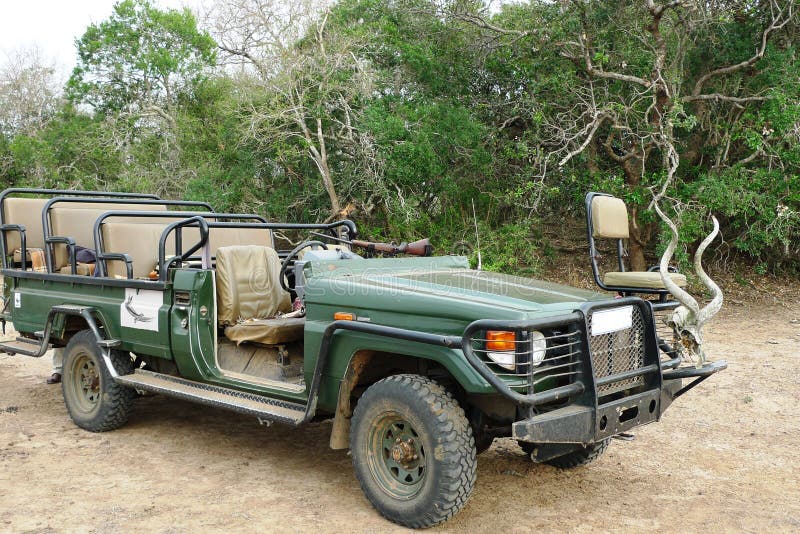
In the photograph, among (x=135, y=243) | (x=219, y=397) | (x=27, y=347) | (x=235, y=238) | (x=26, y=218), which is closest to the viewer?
(x=219, y=397)

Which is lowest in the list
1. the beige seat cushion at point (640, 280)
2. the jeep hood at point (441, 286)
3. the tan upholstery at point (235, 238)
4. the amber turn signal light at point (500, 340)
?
the amber turn signal light at point (500, 340)

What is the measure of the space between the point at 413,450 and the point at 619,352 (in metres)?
1.26

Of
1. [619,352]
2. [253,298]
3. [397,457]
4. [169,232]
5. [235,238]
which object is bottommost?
[397,457]

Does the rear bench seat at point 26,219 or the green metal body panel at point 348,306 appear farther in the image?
the rear bench seat at point 26,219

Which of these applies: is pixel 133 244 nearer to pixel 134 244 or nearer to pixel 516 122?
pixel 134 244

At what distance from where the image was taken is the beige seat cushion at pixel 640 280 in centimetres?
484

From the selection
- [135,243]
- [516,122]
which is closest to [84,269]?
[135,243]

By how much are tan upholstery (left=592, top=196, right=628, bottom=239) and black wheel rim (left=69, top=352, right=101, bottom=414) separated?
4.07 meters

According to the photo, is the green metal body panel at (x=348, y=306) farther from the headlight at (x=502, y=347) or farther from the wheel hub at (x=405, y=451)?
the wheel hub at (x=405, y=451)

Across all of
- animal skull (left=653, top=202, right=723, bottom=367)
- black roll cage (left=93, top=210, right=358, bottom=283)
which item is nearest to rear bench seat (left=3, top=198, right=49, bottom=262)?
black roll cage (left=93, top=210, right=358, bottom=283)

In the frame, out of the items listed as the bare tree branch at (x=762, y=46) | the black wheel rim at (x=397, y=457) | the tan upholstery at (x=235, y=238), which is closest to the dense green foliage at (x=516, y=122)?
the bare tree branch at (x=762, y=46)

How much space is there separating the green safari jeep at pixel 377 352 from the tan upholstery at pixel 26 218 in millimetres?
646

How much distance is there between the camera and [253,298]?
5340mm

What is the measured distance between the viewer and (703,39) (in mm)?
11883
